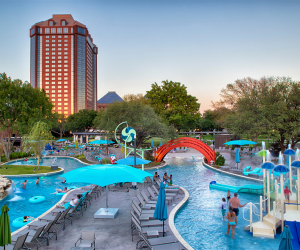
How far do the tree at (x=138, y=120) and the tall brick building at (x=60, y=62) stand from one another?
10873 centimetres

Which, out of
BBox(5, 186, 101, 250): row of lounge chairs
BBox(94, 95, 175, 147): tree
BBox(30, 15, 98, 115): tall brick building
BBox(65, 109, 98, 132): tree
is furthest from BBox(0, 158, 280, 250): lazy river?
BBox(30, 15, 98, 115): tall brick building

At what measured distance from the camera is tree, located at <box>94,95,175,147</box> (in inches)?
1146

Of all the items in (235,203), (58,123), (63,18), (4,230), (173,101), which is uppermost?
(63,18)

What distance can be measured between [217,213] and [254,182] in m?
8.23

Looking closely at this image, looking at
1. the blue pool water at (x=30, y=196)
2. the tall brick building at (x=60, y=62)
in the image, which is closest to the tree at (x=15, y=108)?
the blue pool water at (x=30, y=196)

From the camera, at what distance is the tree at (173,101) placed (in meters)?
42.9

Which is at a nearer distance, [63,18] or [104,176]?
[104,176]

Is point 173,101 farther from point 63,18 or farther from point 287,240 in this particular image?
point 63,18

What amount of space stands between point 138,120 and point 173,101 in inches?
612

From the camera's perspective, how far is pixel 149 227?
899 cm

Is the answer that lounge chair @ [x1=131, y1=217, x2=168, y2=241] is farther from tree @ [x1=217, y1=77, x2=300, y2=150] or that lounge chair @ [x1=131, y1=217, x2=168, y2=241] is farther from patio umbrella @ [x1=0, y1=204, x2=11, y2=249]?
tree @ [x1=217, y1=77, x2=300, y2=150]

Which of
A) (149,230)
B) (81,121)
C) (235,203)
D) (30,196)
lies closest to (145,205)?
(149,230)

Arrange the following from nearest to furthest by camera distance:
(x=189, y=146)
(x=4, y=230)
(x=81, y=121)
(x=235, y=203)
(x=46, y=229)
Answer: (x=4, y=230) < (x=46, y=229) < (x=235, y=203) < (x=189, y=146) < (x=81, y=121)

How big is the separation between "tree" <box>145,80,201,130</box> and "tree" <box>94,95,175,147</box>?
10792mm
